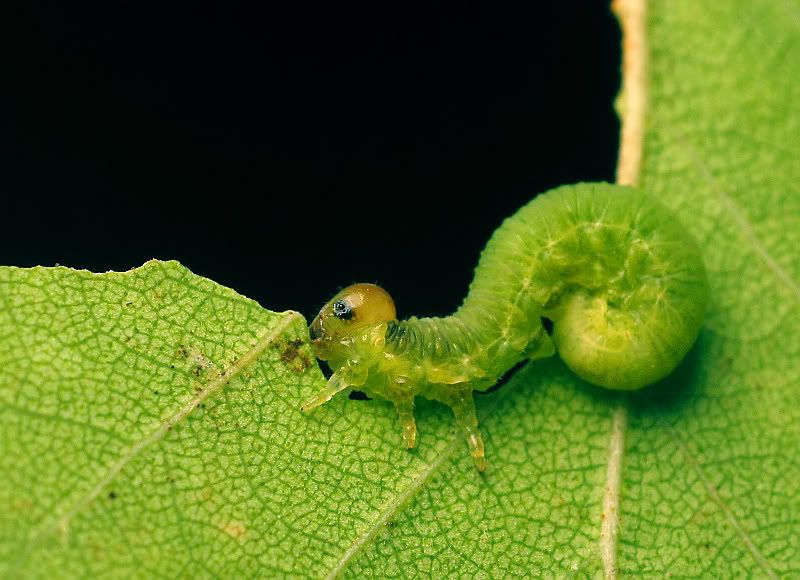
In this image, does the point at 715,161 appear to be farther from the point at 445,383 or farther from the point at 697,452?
the point at 445,383

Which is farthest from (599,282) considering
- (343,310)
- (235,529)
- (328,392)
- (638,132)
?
(235,529)

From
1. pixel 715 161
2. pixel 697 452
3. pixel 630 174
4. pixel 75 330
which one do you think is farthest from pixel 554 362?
pixel 75 330

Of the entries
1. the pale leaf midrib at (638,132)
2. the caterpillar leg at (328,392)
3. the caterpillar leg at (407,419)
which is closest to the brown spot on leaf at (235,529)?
the caterpillar leg at (328,392)

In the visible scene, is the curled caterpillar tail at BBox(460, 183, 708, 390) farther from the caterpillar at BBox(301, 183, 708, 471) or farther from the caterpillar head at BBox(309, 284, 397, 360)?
the caterpillar head at BBox(309, 284, 397, 360)

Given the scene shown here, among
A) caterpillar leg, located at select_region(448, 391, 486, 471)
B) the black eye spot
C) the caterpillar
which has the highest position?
the black eye spot

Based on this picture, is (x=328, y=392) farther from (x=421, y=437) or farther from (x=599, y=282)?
(x=599, y=282)

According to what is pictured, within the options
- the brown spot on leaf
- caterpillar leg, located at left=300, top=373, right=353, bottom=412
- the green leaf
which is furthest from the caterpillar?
the brown spot on leaf

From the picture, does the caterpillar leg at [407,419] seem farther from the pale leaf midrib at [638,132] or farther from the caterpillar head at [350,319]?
the pale leaf midrib at [638,132]
